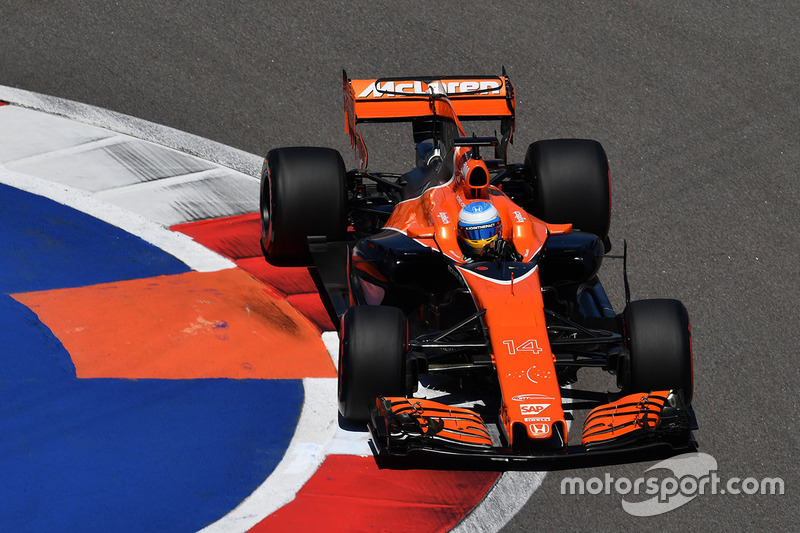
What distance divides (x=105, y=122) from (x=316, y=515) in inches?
239

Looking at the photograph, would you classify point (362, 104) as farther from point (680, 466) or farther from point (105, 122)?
point (680, 466)

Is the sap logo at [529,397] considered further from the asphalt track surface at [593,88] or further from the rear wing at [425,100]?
the rear wing at [425,100]

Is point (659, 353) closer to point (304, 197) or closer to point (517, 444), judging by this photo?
point (517, 444)

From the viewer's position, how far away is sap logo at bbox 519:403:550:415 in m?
6.70

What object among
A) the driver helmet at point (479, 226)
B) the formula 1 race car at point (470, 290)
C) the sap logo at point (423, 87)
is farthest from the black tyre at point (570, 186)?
A: the driver helmet at point (479, 226)

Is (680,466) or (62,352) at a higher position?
(62,352)

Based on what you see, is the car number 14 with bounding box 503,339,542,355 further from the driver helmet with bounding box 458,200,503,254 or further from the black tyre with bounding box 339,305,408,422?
the driver helmet with bounding box 458,200,503,254

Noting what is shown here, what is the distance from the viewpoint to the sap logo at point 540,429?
21.7 ft

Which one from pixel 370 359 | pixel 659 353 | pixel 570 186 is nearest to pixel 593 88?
pixel 570 186

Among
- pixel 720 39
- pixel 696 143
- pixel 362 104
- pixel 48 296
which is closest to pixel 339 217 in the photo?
pixel 362 104

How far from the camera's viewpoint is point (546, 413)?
264 inches

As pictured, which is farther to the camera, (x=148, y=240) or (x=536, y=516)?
(x=148, y=240)

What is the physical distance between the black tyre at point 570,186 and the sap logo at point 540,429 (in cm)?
278

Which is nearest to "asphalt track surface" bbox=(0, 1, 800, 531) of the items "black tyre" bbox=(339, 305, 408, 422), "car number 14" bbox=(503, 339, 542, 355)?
"car number 14" bbox=(503, 339, 542, 355)
